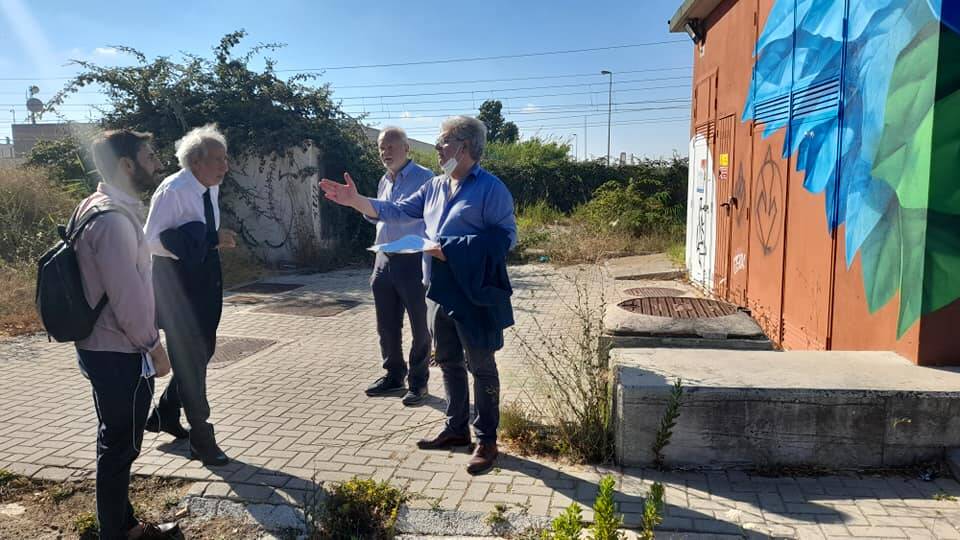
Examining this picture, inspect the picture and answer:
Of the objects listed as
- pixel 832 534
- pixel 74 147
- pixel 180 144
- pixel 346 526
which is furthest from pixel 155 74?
pixel 832 534

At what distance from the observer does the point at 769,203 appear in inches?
261

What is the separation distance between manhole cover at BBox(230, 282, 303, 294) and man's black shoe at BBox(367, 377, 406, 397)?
5.65 meters

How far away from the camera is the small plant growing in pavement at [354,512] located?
3.30 meters

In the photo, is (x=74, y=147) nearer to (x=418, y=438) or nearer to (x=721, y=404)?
(x=418, y=438)

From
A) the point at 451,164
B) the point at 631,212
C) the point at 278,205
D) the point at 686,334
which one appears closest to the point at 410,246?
the point at 451,164

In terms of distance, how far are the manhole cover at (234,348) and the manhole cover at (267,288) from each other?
125 inches

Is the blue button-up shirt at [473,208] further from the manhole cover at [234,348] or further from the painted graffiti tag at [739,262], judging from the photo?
the painted graffiti tag at [739,262]

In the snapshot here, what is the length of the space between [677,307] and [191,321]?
4.01 meters

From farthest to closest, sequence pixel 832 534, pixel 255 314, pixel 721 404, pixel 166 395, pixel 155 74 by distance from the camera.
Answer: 1. pixel 155 74
2. pixel 255 314
3. pixel 166 395
4. pixel 721 404
5. pixel 832 534

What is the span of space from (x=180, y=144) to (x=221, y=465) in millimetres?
1912

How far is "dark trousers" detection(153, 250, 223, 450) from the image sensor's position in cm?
405

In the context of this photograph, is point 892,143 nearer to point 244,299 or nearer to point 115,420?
point 115,420

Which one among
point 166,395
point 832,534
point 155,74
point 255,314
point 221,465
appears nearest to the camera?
point 832,534

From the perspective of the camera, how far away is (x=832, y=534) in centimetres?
325
